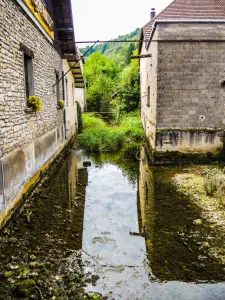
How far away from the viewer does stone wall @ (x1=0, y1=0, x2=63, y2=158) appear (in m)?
4.91

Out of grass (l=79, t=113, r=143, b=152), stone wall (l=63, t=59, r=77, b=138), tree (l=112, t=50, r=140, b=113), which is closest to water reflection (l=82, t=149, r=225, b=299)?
grass (l=79, t=113, r=143, b=152)

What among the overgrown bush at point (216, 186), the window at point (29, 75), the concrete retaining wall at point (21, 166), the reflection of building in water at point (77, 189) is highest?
the window at point (29, 75)

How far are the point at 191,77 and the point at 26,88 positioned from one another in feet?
A: 17.4

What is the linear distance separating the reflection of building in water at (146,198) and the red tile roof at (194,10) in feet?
16.6

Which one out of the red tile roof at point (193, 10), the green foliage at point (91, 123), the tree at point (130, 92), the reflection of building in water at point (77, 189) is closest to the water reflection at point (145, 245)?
the reflection of building in water at point (77, 189)

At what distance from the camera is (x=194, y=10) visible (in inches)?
336

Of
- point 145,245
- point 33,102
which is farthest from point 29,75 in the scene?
point 145,245

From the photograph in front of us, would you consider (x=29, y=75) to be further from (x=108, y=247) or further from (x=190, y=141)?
(x=190, y=141)

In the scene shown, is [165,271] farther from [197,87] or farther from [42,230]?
[197,87]

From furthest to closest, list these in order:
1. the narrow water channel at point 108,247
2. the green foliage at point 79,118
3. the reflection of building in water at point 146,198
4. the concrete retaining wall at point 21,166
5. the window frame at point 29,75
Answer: the green foliage at point 79,118 < the window frame at point 29,75 < the reflection of building in water at point 146,198 < the concrete retaining wall at point 21,166 < the narrow water channel at point 108,247

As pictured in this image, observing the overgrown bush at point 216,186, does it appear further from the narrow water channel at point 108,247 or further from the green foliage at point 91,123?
the green foliage at point 91,123

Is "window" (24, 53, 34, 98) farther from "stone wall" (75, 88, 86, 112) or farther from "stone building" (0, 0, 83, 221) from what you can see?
"stone wall" (75, 88, 86, 112)

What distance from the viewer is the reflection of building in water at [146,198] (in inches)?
192

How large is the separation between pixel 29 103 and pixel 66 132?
6.29m
